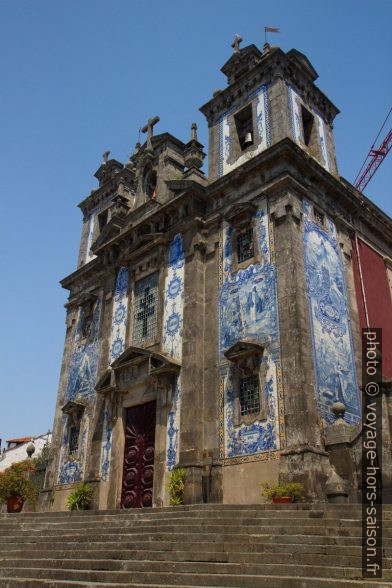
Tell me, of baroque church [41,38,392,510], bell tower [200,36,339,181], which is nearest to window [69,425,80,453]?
baroque church [41,38,392,510]

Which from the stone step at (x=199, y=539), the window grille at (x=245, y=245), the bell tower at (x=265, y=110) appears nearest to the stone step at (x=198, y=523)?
the stone step at (x=199, y=539)

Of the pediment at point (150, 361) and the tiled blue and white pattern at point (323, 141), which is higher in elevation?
the tiled blue and white pattern at point (323, 141)

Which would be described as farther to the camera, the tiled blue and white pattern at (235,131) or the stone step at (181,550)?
the tiled blue and white pattern at (235,131)

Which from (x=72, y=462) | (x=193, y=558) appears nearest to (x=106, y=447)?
(x=72, y=462)

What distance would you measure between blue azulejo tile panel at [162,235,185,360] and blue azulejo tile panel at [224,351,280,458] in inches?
113

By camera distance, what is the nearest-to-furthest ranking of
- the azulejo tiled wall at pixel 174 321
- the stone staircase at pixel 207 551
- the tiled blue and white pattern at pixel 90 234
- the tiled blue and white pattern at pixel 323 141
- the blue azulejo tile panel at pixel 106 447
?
the stone staircase at pixel 207 551
the azulejo tiled wall at pixel 174 321
the blue azulejo tile panel at pixel 106 447
the tiled blue and white pattern at pixel 323 141
the tiled blue and white pattern at pixel 90 234

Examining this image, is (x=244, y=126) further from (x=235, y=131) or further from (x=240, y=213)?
(x=240, y=213)

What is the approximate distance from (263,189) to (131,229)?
604 cm

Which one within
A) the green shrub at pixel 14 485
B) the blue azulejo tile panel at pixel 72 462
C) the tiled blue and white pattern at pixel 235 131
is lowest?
the green shrub at pixel 14 485

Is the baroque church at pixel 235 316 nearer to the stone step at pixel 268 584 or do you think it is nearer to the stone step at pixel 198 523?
the stone step at pixel 198 523

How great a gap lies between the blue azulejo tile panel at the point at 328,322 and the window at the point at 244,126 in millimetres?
3553

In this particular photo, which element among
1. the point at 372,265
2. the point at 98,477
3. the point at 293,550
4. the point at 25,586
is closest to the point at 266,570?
the point at 293,550

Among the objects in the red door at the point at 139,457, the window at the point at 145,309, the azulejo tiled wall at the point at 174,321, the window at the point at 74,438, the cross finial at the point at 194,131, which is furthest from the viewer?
the cross finial at the point at 194,131

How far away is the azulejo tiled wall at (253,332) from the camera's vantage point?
12.4m
